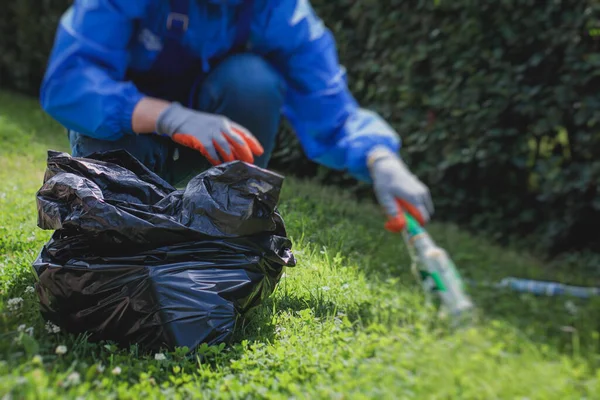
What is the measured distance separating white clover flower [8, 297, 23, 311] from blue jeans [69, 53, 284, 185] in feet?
1.99

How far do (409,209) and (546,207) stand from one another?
168 cm

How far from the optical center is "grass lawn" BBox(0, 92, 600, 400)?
1.25m

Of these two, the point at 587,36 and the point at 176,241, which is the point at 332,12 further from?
the point at 176,241

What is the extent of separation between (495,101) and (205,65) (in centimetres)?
163

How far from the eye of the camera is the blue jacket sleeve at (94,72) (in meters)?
1.87

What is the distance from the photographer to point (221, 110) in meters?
2.24

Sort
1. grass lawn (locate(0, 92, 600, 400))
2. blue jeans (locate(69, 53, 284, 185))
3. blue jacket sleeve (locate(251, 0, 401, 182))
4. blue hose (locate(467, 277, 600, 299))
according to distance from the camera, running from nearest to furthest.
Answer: grass lawn (locate(0, 92, 600, 400)) → blue hose (locate(467, 277, 600, 299)) → blue jacket sleeve (locate(251, 0, 401, 182)) → blue jeans (locate(69, 53, 284, 185))

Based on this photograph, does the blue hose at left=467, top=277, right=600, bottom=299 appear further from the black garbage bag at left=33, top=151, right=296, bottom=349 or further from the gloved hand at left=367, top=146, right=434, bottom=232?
the black garbage bag at left=33, top=151, right=296, bottom=349

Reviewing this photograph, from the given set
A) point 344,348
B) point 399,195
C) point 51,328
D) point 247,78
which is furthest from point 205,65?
point 344,348

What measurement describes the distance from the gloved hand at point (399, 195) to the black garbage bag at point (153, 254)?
301mm

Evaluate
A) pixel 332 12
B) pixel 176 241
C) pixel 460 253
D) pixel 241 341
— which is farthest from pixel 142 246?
pixel 332 12

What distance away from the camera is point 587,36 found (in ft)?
9.14

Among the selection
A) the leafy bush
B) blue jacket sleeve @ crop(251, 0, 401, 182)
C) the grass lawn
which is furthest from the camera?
the leafy bush

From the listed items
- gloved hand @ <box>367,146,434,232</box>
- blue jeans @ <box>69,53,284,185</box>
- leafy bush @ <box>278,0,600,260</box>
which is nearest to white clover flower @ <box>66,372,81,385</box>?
gloved hand @ <box>367,146,434,232</box>
